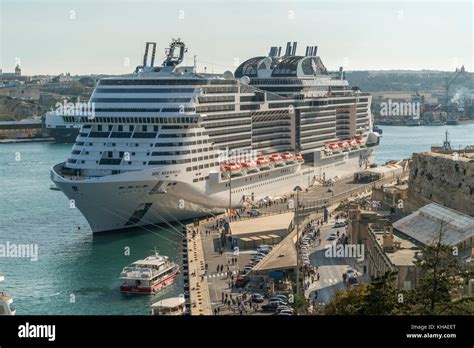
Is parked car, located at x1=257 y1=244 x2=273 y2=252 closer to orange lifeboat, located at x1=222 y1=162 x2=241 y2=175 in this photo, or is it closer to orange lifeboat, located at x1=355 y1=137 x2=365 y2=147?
orange lifeboat, located at x1=222 y1=162 x2=241 y2=175

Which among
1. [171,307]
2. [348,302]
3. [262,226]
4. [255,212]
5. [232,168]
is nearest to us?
[348,302]

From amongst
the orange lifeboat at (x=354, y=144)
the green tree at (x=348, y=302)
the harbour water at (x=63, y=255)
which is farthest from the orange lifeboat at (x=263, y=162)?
the green tree at (x=348, y=302)

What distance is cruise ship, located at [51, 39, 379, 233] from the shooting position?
64.2ft

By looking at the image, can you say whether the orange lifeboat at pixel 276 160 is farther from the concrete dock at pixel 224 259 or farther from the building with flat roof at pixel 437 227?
the building with flat roof at pixel 437 227

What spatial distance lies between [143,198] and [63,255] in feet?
9.25

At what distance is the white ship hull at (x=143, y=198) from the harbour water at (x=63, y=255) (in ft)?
1.15

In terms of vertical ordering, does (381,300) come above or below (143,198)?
above

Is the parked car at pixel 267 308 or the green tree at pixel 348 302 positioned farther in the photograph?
the parked car at pixel 267 308

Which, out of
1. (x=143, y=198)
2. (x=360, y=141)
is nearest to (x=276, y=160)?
(x=143, y=198)

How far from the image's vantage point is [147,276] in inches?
577

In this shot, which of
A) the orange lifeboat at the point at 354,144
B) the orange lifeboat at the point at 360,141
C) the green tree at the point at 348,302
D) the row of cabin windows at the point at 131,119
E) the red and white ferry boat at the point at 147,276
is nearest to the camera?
the green tree at the point at 348,302

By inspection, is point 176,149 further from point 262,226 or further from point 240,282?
point 240,282

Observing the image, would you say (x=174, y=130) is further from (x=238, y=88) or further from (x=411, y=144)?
(x=411, y=144)

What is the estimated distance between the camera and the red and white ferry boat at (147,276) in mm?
14578
